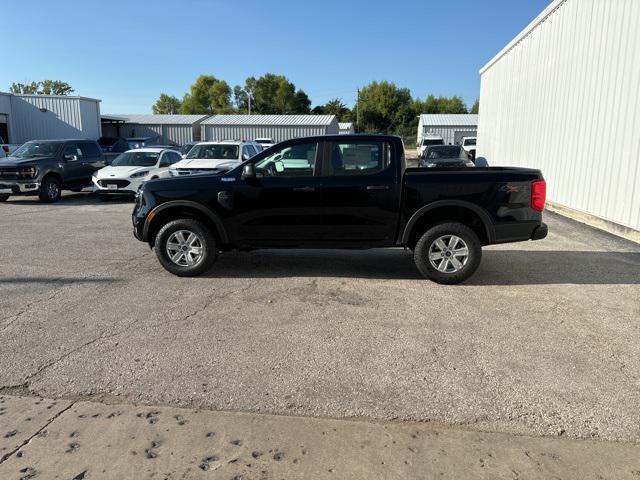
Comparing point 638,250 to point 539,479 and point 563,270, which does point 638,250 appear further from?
point 539,479

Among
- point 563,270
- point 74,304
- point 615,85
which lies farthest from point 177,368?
point 615,85

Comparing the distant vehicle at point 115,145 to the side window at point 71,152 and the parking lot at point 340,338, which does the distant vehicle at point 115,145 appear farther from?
the parking lot at point 340,338

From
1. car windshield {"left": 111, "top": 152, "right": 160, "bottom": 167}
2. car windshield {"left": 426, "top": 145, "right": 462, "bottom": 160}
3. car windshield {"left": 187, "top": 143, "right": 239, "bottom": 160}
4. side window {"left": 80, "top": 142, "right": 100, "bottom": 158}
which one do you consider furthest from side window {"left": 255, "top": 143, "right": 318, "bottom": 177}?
car windshield {"left": 426, "top": 145, "right": 462, "bottom": 160}

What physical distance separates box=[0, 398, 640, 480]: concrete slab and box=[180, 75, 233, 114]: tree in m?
91.9

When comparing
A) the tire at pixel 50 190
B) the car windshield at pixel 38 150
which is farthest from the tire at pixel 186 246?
the car windshield at pixel 38 150

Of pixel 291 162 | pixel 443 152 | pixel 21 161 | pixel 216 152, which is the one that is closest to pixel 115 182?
pixel 21 161

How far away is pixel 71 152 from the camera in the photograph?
16.5 metres

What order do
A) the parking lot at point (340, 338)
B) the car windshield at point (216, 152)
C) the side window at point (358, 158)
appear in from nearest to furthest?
the parking lot at point (340, 338) → the side window at point (358, 158) → the car windshield at point (216, 152)

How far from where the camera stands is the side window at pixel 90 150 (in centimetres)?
1701

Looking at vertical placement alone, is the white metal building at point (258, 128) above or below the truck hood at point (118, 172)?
above

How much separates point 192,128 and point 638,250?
148 ft

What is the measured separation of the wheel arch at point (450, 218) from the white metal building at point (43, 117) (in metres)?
34.5

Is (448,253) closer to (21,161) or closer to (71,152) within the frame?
(21,161)

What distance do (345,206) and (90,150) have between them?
13589 mm
